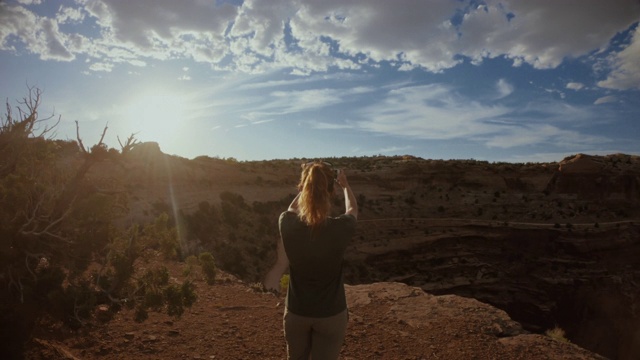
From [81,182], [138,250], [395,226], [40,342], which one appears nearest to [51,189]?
[81,182]

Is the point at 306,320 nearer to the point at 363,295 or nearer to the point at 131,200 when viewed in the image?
the point at 363,295

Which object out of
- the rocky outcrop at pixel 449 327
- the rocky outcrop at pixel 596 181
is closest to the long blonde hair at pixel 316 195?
the rocky outcrop at pixel 449 327

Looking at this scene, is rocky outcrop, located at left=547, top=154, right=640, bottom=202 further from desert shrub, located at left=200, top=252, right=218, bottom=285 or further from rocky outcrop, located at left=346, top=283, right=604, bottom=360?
desert shrub, located at left=200, top=252, right=218, bottom=285

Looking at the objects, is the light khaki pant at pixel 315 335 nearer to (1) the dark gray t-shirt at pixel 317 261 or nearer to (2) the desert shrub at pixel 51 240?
(1) the dark gray t-shirt at pixel 317 261

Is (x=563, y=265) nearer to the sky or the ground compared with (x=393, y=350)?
nearer to the ground

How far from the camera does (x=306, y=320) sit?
2555 mm

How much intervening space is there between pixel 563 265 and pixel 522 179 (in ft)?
33.2

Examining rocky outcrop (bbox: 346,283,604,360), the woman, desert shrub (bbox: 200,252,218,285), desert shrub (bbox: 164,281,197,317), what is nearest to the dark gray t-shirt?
the woman

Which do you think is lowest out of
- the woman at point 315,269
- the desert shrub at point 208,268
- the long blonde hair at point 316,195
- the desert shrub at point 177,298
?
the desert shrub at point 208,268

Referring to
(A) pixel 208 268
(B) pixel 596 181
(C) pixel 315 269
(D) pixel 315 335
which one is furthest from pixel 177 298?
(B) pixel 596 181

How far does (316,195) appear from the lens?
8.30 ft

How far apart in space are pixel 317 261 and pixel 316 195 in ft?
1.37

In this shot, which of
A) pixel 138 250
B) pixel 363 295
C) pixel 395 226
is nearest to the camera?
pixel 138 250

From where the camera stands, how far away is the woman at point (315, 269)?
8.18 feet
